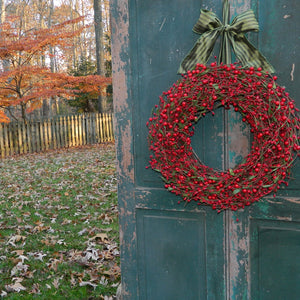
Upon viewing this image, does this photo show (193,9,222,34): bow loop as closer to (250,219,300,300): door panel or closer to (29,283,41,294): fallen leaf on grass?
(250,219,300,300): door panel

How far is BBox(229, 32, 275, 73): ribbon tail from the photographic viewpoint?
8.00 ft

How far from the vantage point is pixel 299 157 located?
251 cm

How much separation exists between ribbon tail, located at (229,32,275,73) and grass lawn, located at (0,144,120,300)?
272 cm

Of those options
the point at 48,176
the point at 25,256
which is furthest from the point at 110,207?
the point at 48,176

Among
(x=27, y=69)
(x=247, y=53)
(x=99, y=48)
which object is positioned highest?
(x=99, y=48)

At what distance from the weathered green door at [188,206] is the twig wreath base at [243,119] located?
19 cm

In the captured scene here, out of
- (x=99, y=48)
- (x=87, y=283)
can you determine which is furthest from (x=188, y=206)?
(x=99, y=48)

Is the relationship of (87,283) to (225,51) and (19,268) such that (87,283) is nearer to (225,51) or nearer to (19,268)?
(19,268)

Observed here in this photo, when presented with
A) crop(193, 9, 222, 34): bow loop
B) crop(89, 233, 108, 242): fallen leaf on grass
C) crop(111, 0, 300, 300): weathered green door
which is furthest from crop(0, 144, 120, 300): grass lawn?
crop(193, 9, 222, 34): bow loop

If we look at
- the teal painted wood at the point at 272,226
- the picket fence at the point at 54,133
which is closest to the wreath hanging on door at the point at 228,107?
the teal painted wood at the point at 272,226

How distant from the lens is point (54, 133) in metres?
15.7

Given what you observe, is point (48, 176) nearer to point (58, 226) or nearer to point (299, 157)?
point (58, 226)

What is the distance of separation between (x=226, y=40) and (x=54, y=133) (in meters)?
14.1

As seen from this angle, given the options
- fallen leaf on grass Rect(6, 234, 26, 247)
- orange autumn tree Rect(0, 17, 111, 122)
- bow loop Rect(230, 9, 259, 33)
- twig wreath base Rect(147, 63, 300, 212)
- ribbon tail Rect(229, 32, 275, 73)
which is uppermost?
orange autumn tree Rect(0, 17, 111, 122)
